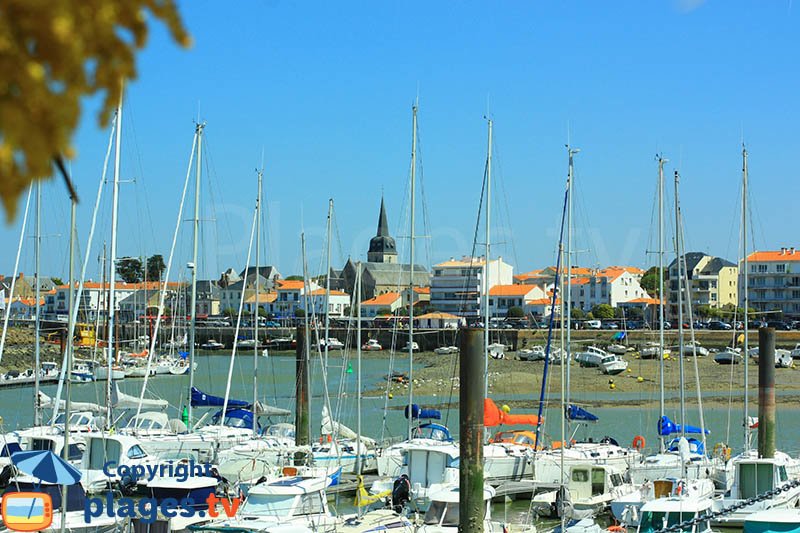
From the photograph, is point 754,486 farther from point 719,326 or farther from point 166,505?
point 719,326

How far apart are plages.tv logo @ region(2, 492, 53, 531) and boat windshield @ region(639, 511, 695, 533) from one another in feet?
42.0

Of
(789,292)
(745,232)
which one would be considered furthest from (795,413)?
(789,292)

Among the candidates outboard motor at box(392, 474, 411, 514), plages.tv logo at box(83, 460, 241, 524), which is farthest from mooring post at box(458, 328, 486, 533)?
plages.tv logo at box(83, 460, 241, 524)

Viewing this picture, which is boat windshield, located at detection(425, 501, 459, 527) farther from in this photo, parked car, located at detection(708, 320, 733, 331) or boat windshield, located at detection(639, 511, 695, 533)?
parked car, located at detection(708, 320, 733, 331)

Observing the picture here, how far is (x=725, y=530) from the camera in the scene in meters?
27.3

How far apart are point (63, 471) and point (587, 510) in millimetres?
13590

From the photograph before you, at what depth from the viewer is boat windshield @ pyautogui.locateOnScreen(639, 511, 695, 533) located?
939 inches

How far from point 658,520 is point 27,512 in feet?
44.4

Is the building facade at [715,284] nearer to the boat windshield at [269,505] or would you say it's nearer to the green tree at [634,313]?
the green tree at [634,313]

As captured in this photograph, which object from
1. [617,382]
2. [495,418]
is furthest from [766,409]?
[617,382]

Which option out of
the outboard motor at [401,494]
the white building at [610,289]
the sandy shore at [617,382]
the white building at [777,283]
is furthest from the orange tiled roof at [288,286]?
the outboard motor at [401,494]

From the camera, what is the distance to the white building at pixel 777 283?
463 ft

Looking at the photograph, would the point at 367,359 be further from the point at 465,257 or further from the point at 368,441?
the point at 368,441

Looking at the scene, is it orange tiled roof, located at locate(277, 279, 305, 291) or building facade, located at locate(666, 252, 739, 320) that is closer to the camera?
building facade, located at locate(666, 252, 739, 320)
